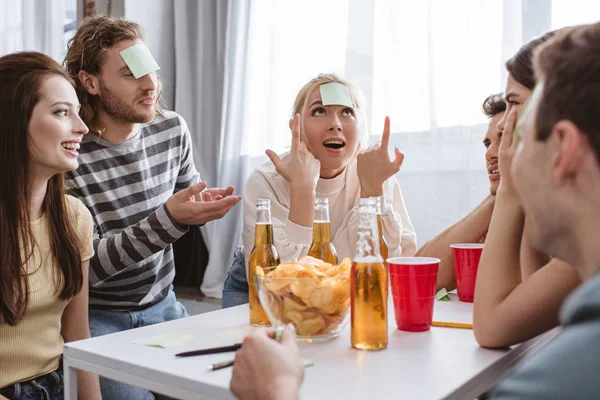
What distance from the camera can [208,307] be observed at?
345 centimetres

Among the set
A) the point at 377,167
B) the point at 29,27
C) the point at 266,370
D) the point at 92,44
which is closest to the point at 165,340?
the point at 266,370

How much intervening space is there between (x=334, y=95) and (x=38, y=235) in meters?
0.96

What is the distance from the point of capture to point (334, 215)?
1.82m

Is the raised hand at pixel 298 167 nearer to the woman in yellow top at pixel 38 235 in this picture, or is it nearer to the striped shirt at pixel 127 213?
the striped shirt at pixel 127 213

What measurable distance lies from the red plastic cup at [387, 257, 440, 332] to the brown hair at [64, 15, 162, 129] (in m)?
1.33

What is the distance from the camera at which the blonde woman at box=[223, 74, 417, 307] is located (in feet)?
5.18

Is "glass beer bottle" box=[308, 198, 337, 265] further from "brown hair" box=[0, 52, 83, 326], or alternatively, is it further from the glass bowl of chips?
"brown hair" box=[0, 52, 83, 326]

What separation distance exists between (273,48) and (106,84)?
1706mm

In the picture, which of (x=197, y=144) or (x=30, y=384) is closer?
(x=30, y=384)

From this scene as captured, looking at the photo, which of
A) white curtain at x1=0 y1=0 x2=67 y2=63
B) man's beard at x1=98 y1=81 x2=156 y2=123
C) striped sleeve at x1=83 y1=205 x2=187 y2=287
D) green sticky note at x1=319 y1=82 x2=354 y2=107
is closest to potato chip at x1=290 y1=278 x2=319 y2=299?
striped sleeve at x1=83 y1=205 x2=187 y2=287

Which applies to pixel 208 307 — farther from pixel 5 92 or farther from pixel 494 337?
pixel 494 337

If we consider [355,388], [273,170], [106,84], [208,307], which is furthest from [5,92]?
[208,307]

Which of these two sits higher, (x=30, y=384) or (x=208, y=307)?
(x=30, y=384)

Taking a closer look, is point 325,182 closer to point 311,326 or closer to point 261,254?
point 261,254
